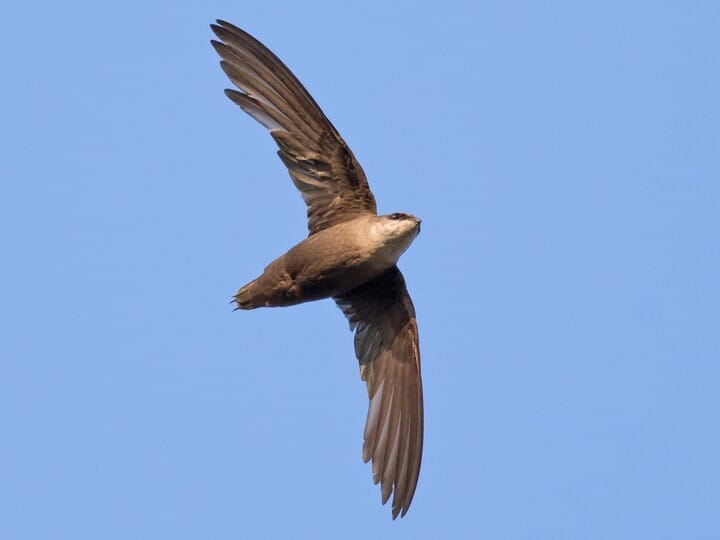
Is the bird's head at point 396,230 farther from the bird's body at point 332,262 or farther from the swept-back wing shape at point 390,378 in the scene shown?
the swept-back wing shape at point 390,378

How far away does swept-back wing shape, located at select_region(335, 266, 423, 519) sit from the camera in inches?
462

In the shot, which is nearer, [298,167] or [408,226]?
[408,226]

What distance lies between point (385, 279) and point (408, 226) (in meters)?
0.87

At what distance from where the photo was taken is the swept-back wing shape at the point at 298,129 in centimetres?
1167

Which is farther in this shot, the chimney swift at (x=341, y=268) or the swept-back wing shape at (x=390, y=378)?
the swept-back wing shape at (x=390, y=378)

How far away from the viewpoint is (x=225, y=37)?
11.7 metres

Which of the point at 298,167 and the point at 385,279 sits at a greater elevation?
the point at 298,167

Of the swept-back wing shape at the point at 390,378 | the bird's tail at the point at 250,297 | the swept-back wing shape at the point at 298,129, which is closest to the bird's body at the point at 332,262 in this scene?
the bird's tail at the point at 250,297

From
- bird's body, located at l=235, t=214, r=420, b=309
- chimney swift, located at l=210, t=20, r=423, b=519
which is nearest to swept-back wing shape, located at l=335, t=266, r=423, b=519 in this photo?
chimney swift, located at l=210, t=20, r=423, b=519

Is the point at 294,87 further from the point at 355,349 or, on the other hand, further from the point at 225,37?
the point at 355,349

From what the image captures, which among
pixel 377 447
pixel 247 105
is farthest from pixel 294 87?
pixel 377 447

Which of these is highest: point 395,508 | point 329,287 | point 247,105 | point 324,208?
point 247,105

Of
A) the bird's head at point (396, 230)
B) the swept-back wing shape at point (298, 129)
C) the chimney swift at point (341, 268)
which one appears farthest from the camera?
the swept-back wing shape at point (298, 129)

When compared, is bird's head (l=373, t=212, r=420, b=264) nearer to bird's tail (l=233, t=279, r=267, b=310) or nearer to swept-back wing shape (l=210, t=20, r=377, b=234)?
swept-back wing shape (l=210, t=20, r=377, b=234)
